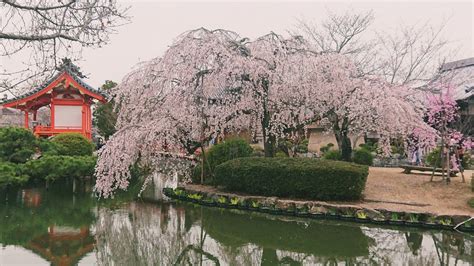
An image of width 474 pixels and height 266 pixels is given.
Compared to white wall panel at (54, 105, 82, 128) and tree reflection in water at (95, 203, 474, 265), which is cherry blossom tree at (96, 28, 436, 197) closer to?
tree reflection in water at (95, 203, 474, 265)

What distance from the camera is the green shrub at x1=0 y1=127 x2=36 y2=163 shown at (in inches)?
526

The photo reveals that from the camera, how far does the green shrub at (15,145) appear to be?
13359 mm

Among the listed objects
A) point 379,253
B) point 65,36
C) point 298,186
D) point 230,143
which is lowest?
point 379,253

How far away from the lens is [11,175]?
1222cm

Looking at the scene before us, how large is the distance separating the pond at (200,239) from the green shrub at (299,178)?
1.12 m

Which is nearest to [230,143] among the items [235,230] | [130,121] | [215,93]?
[215,93]

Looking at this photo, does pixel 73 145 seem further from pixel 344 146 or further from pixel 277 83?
pixel 344 146

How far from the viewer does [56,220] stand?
9359 mm

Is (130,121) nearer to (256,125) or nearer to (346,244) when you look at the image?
(256,125)

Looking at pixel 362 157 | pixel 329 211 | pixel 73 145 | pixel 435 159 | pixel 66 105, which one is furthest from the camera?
pixel 66 105

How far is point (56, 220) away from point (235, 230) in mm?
3976

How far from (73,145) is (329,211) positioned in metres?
11.0

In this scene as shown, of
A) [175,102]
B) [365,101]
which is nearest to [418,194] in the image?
[365,101]

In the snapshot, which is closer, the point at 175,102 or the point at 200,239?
the point at 200,239
